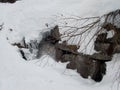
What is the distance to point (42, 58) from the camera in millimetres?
6836

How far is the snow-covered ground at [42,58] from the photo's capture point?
6.15 meters

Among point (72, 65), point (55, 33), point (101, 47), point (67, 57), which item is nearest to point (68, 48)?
point (67, 57)

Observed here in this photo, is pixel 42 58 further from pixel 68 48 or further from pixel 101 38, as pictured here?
pixel 101 38

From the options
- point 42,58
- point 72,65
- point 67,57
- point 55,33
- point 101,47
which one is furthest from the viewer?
point 55,33

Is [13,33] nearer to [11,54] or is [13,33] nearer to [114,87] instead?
[11,54]

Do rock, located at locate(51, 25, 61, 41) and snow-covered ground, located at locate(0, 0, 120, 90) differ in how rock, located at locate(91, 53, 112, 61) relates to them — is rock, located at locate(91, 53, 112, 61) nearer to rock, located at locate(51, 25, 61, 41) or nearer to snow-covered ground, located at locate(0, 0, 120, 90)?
snow-covered ground, located at locate(0, 0, 120, 90)

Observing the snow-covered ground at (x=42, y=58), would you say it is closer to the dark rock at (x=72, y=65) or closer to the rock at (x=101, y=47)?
the dark rock at (x=72, y=65)

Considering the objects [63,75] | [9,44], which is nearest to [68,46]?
[63,75]

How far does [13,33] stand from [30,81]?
1.53 m

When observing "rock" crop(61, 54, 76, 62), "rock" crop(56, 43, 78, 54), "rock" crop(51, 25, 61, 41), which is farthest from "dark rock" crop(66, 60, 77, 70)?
"rock" crop(51, 25, 61, 41)

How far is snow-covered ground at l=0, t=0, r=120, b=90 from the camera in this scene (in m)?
6.15

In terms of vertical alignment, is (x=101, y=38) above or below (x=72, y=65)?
above

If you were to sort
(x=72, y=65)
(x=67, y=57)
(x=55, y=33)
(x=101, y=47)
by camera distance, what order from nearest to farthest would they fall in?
(x=101, y=47)
(x=72, y=65)
(x=67, y=57)
(x=55, y=33)

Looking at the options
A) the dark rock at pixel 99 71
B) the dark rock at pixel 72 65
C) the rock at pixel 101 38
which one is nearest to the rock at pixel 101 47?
the rock at pixel 101 38
